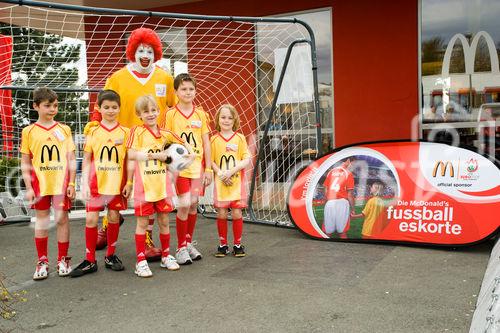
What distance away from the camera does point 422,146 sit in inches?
201

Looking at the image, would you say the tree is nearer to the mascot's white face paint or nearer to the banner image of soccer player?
the mascot's white face paint

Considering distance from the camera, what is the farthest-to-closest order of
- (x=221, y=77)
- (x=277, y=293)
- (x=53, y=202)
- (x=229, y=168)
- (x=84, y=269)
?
1. (x=221, y=77)
2. (x=229, y=168)
3. (x=84, y=269)
4. (x=53, y=202)
5. (x=277, y=293)

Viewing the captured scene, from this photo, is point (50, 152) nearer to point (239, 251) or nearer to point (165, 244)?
point (165, 244)

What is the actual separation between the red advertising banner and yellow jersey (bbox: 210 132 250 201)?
104 centimetres

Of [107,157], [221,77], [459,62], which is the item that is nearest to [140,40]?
[107,157]

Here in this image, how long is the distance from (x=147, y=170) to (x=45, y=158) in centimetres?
84

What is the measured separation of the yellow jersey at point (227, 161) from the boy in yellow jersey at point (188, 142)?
0.36 ft

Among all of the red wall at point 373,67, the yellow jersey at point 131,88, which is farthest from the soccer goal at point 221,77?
the yellow jersey at point 131,88

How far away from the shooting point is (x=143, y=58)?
4.52 metres

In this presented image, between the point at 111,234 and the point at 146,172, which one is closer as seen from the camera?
the point at 146,172

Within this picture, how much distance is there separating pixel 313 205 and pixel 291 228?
756mm

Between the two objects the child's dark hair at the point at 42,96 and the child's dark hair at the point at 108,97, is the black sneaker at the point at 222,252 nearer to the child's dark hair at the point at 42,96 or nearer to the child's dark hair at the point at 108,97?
the child's dark hair at the point at 108,97

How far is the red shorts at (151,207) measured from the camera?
13.7 feet

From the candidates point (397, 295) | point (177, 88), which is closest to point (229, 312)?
point (397, 295)
